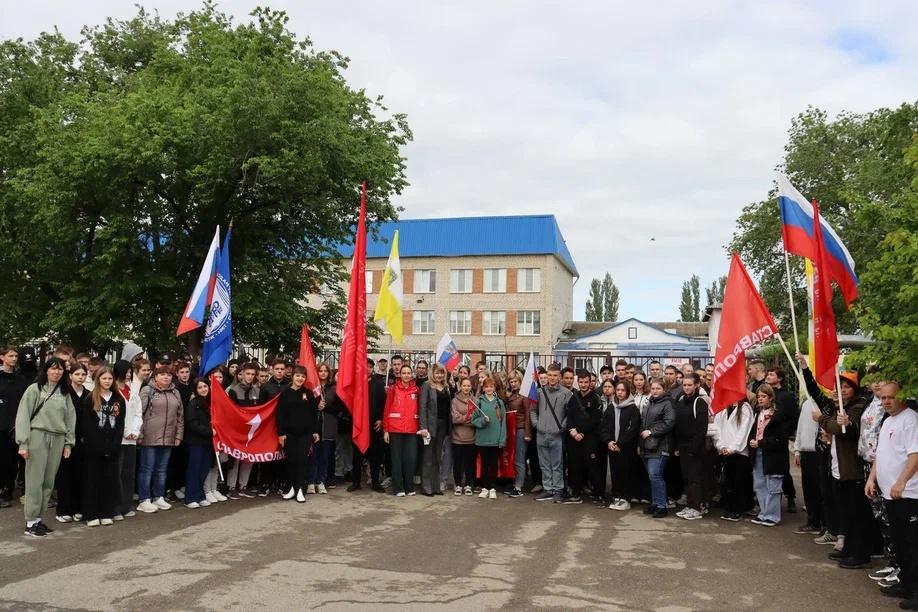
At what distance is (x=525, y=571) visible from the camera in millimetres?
→ 7098

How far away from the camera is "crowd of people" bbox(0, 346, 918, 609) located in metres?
7.70

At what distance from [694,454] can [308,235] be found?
54.8ft

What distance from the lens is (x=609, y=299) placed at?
78.6 metres

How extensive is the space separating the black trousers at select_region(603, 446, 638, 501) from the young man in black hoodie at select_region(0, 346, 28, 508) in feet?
25.6

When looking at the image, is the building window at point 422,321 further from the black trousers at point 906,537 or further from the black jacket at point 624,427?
the black trousers at point 906,537

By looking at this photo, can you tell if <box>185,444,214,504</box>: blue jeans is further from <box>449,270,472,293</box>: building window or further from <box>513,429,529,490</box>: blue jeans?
<box>449,270,472,293</box>: building window

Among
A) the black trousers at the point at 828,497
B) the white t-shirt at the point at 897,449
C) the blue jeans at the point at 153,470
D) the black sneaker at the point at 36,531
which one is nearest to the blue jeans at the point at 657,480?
the black trousers at the point at 828,497

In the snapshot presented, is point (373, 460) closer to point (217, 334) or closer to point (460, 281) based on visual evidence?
point (217, 334)

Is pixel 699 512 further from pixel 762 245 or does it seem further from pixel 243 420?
pixel 762 245

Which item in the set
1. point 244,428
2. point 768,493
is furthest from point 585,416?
point 244,428

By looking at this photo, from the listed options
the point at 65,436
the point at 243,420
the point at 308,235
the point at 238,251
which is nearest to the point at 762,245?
the point at 308,235

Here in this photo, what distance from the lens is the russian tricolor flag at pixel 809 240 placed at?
8375 mm

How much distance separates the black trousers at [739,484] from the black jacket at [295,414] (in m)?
5.68

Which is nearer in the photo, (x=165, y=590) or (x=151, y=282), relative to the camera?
(x=165, y=590)
